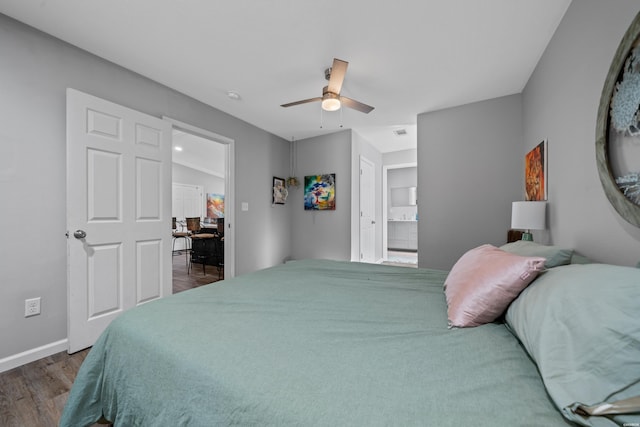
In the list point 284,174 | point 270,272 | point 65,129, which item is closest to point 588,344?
point 270,272

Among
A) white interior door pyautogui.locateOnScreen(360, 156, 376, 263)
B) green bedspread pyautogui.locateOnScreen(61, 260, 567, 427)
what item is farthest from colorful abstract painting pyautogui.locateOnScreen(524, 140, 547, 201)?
white interior door pyautogui.locateOnScreen(360, 156, 376, 263)

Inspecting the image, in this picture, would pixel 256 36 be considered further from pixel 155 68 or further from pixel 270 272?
pixel 270 272

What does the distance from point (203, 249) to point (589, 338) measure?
560 centimetres

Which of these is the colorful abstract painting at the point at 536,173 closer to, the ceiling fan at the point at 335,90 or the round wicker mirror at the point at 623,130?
the round wicker mirror at the point at 623,130

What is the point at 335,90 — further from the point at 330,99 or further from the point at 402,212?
the point at 402,212

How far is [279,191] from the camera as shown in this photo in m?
4.42

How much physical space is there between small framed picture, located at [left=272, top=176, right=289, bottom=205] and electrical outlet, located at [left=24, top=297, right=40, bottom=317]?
2885 mm

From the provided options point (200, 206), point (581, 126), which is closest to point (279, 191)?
point (581, 126)

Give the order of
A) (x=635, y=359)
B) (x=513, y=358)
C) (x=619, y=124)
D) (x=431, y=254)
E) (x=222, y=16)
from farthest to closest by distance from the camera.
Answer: (x=431, y=254) < (x=222, y=16) < (x=619, y=124) < (x=513, y=358) < (x=635, y=359)

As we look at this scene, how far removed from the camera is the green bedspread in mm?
572

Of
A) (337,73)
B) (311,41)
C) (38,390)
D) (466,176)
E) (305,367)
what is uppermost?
(311,41)

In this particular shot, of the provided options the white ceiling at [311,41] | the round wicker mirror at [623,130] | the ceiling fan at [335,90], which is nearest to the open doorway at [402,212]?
the white ceiling at [311,41]

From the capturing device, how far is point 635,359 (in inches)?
19.8

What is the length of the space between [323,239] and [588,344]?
381 centimetres
